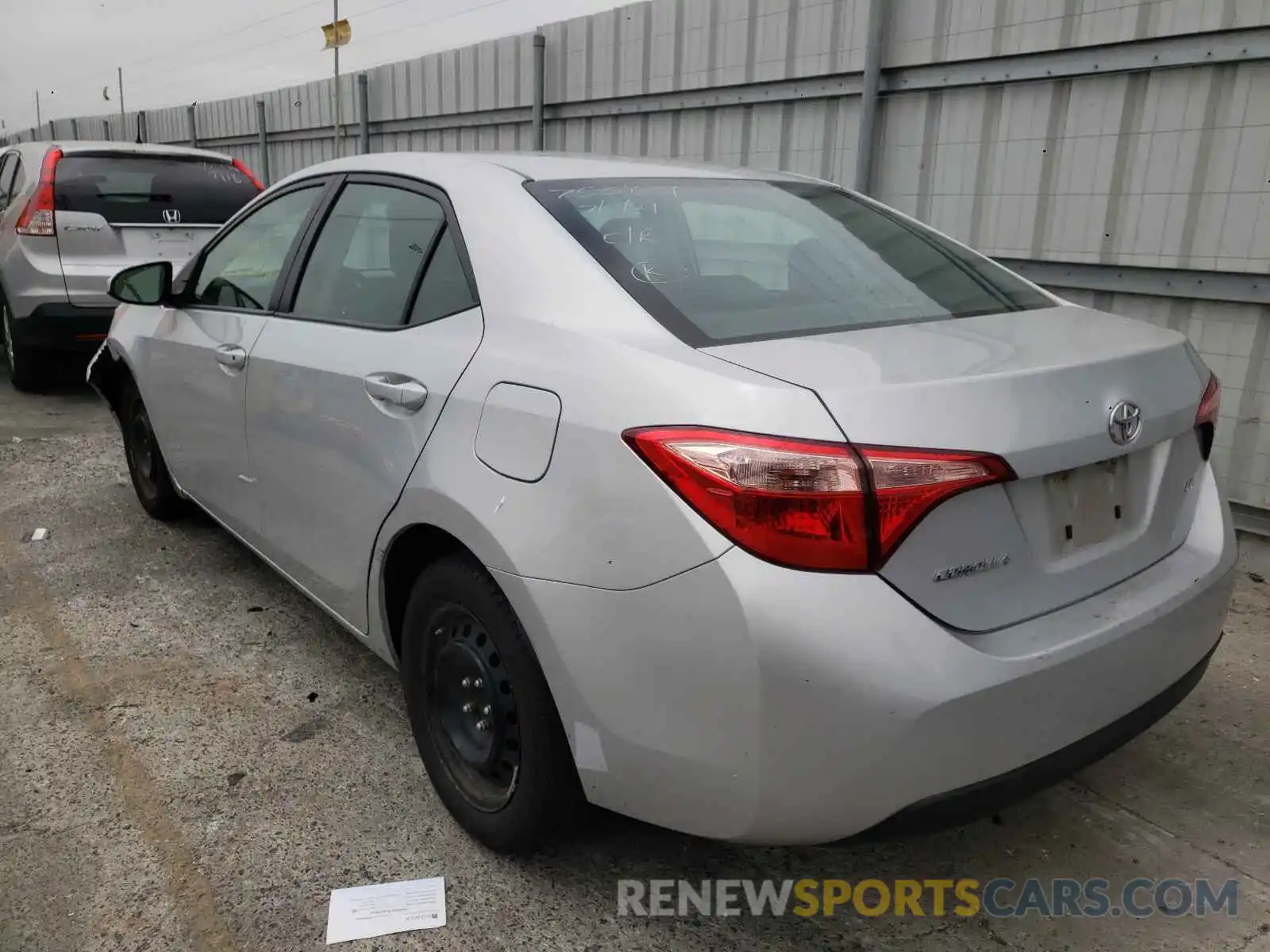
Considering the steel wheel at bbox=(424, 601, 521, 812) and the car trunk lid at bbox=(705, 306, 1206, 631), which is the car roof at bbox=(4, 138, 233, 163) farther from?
the car trunk lid at bbox=(705, 306, 1206, 631)

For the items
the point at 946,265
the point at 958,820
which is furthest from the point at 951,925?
the point at 946,265

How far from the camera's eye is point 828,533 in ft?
5.32

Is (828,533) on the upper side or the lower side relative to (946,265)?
lower

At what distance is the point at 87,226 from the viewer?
6.62 metres

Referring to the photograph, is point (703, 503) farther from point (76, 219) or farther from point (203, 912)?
point (76, 219)

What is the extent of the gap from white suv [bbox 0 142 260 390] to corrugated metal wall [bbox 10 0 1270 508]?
3.06 metres

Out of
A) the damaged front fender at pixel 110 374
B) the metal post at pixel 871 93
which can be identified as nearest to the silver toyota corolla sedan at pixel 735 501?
the damaged front fender at pixel 110 374

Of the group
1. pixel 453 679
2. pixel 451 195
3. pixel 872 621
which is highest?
pixel 451 195

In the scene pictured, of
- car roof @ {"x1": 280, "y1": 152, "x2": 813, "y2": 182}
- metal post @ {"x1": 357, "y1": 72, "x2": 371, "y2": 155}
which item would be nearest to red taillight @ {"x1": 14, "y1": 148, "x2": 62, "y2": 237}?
metal post @ {"x1": 357, "y1": 72, "x2": 371, "y2": 155}

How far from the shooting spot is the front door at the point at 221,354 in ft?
10.6

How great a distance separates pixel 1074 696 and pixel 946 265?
1.23 metres

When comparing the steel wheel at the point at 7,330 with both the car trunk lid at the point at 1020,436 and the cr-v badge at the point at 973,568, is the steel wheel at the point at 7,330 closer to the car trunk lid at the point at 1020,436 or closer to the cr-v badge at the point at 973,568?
the car trunk lid at the point at 1020,436

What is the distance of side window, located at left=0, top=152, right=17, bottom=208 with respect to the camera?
7492 millimetres

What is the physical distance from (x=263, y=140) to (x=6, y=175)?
6.24m
